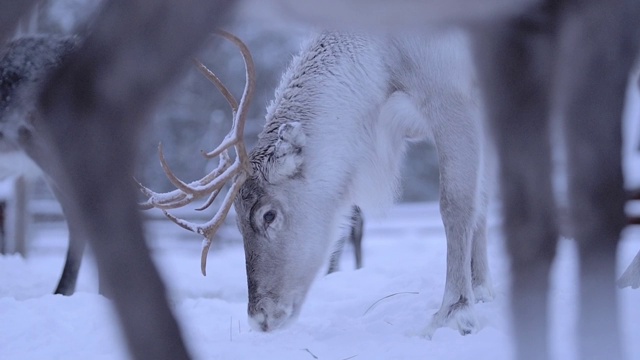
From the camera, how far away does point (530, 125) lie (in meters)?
1.93

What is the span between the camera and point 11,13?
141cm

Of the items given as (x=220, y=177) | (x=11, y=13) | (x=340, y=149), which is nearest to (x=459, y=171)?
(x=340, y=149)

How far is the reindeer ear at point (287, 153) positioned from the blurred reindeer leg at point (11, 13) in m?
2.88

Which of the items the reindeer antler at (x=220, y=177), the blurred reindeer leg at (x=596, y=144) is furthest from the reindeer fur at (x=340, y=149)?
the blurred reindeer leg at (x=596, y=144)

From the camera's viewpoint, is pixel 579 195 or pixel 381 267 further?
pixel 381 267

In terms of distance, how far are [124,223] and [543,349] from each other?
1.01 m

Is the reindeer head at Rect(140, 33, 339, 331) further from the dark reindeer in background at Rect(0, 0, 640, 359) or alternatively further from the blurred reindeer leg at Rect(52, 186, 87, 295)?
the dark reindeer in background at Rect(0, 0, 640, 359)

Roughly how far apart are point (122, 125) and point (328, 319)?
3.04 metres

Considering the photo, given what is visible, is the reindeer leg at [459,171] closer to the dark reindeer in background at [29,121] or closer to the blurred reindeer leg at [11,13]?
the dark reindeer in background at [29,121]

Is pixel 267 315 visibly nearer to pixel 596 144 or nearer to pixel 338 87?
pixel 338 87

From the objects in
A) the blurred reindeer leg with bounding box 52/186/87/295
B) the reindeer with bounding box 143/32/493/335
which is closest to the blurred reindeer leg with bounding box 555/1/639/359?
the reindeer with bounding box 143/32/493/335

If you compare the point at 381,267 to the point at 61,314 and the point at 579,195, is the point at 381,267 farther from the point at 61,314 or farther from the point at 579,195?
the point at 579,195

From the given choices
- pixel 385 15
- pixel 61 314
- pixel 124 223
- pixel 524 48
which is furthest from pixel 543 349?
pixel 61 314

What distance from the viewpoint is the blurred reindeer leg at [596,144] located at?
1.83 m
